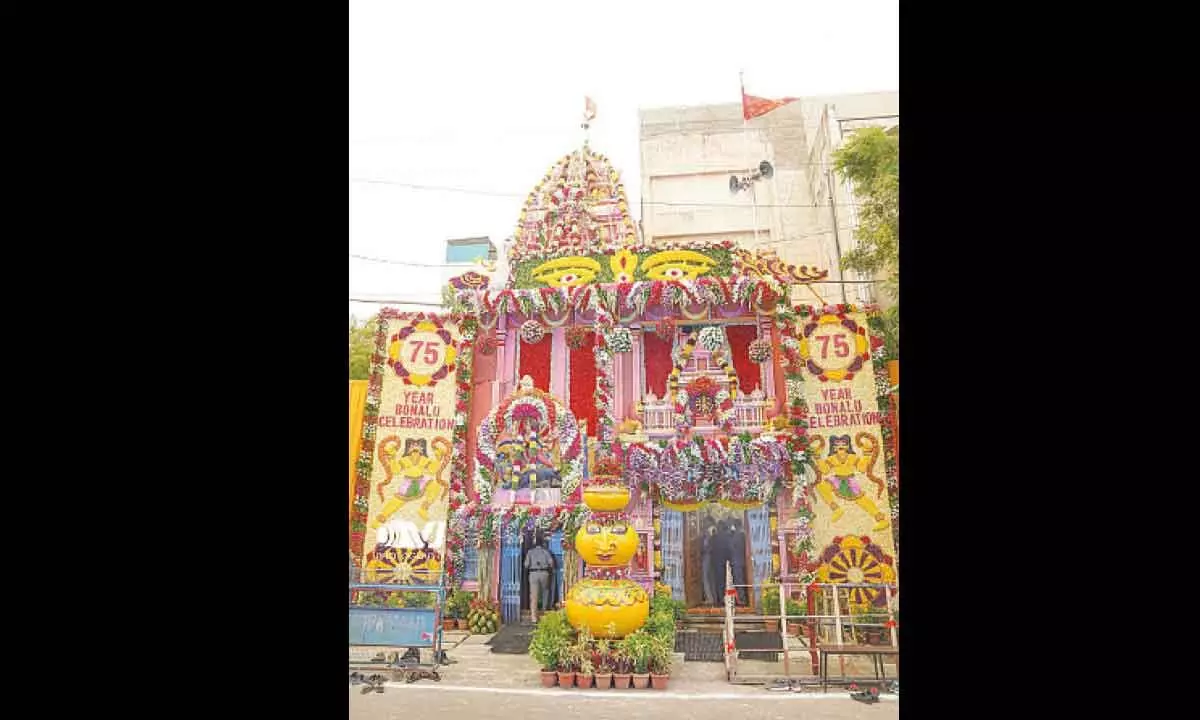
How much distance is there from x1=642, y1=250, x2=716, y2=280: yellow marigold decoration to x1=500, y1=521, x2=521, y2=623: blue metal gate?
365cm

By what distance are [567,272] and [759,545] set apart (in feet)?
13.6

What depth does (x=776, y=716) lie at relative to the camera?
638 cm

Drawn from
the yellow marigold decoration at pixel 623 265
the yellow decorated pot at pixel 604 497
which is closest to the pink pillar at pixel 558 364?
the yellow marigold decoration at pixel 623 265

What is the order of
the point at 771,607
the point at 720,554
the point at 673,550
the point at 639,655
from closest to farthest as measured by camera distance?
1. the point at 639,655
2. the point at 771,607
3. the point at 673,550
4. the point at 720,554

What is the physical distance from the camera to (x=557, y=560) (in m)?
9.42

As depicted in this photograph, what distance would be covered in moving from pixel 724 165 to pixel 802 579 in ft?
26.9

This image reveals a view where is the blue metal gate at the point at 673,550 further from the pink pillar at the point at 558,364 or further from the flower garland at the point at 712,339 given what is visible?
the flower garland at the point at 712,339

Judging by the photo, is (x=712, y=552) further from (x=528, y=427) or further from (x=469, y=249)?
(x=469, y=249)

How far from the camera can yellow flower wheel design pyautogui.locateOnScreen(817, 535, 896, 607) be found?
8328mm

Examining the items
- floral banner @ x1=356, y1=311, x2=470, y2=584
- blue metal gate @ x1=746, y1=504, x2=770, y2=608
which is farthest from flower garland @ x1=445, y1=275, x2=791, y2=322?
blue metal gate @ x1=746, y1=504, x2=770, y2=608

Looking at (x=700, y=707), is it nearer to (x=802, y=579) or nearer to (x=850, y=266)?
(x=802, y=579)

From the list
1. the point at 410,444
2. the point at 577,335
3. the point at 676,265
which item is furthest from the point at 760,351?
the point at 410,444

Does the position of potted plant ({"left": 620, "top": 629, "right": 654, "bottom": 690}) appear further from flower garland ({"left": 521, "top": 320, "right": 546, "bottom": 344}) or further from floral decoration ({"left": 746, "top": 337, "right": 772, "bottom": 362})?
flower garland ({"left": 521, "top": 320, "right": 546, "bottom": 344})

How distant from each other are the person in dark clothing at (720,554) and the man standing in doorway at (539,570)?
1.98 m
